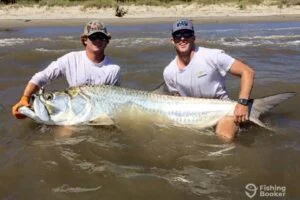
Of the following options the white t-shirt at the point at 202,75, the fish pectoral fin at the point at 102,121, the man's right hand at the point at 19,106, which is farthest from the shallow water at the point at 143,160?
the white t-shirt at the point at 202,75

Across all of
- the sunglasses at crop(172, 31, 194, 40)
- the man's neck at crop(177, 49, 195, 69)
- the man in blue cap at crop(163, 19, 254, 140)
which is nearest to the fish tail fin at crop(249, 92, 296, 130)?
the man in blue cap at crop(163, 19, 254, 140)

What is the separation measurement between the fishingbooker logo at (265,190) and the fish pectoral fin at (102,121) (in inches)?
79.2

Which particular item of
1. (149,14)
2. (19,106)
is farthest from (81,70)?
(149,14)

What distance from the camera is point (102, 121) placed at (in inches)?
240

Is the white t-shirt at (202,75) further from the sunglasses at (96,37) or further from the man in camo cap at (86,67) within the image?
the sunglasses at (96,37)

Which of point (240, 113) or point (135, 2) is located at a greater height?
point (135, 2)

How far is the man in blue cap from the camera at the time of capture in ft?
19.7

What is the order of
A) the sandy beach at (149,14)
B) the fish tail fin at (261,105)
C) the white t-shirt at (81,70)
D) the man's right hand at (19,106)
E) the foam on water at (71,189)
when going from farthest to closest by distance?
the sandy beach at (149,14) → the white t-shirt at (81,70) → the fish tail fin at (261,105) → the man's right hand at (19,106) → the foam on water at (71,189)

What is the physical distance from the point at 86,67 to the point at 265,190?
9.18 ft

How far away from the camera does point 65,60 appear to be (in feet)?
21.0

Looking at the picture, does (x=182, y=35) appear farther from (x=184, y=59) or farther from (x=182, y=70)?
(x=182, y=70)

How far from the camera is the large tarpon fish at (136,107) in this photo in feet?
19.6

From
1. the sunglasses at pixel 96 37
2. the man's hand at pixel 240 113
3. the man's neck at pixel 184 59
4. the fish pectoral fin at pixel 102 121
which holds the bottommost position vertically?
the fish pectoral fin at pixel 102 121

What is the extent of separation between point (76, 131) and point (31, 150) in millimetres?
580
